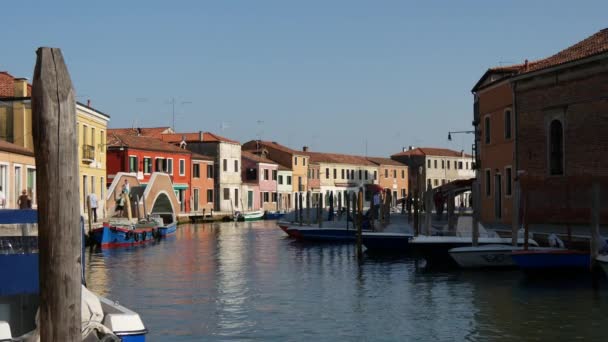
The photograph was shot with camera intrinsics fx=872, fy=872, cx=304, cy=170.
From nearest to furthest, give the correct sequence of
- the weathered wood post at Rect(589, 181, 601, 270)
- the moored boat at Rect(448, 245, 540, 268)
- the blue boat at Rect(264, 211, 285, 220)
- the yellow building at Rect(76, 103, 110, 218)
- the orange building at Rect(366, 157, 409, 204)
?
1. the weathered wood post at Rect(589, 181, 601, 270)
2. the moored boat at Rect(448, 245, 540, 268)
3. the yellow building at Rect(76, 103, 110, 218)
4. the blue boat at Rect(264, 211, 285, 220)
5. the orange building at Rect(366, 157, 409, 204)

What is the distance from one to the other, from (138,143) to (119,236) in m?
21.9

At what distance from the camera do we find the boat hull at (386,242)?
25484mm

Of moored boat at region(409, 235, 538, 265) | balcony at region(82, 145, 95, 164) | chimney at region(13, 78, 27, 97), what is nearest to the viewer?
moored boat at region(409, 235, 538, 265)

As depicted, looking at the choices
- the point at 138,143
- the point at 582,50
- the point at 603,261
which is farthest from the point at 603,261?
the point at 138,143

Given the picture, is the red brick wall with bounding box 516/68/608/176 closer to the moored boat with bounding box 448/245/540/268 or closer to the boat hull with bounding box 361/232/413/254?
the boat hull with bounding box 361/232/413/254

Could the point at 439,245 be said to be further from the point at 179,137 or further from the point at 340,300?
the point at 179,137

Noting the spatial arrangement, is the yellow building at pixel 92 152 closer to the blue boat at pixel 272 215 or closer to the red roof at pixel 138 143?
the red roof at pixel 138 143

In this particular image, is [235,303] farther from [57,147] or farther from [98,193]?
[98,193]

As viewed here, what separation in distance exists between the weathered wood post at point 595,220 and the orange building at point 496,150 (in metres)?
11.0

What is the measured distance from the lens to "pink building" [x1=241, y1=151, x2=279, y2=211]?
66.7 m

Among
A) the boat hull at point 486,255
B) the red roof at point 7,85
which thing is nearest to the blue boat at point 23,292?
the boat hull at point 486,255

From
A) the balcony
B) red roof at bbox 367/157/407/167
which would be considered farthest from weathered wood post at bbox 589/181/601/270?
red roof at bbox 367/157/407/167

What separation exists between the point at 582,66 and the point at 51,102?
21267mm

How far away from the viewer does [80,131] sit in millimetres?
37406
